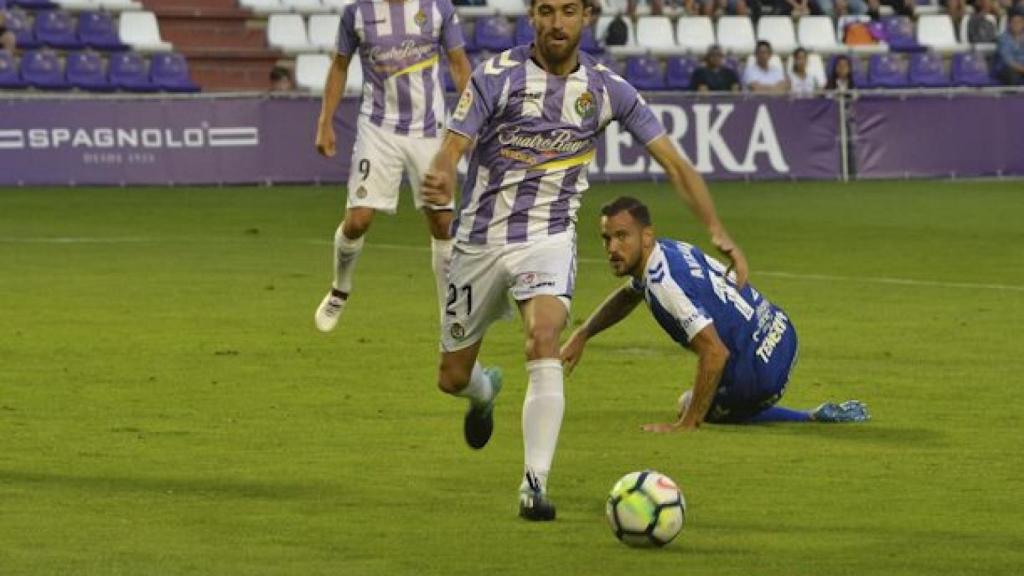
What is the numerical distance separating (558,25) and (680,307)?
238 cm

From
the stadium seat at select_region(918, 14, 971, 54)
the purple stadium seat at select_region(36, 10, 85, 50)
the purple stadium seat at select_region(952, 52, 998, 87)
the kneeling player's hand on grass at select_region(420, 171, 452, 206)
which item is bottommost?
the purple stadium seat at select_region(952, 52, 998, 87)

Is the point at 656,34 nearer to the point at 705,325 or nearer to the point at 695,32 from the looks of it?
the point at 695,32

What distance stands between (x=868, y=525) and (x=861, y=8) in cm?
3166

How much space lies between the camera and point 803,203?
28859 millimetres

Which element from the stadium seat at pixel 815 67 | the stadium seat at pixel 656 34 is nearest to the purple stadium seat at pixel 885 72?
the stadium seat at pixel 815 67

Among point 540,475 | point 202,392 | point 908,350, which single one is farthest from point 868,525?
point 908,350

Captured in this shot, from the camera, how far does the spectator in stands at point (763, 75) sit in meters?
33.9

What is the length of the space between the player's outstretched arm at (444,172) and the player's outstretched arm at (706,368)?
2323 mm

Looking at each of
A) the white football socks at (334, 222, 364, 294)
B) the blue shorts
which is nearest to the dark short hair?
the blue shorts

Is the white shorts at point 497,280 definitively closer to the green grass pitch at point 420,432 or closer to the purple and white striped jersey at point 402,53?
the green grass pitch at point 420,432

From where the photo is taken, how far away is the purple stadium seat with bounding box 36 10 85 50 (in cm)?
3266

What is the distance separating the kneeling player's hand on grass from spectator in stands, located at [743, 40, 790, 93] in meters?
25.5

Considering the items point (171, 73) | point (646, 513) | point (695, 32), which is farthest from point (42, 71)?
point (646, 513)

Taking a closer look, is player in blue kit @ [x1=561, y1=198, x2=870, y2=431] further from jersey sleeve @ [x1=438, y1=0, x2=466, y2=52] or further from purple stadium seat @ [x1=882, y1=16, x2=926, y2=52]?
purple stadium seat @ [x1=882, y1=16, x2=926, y2=52]
